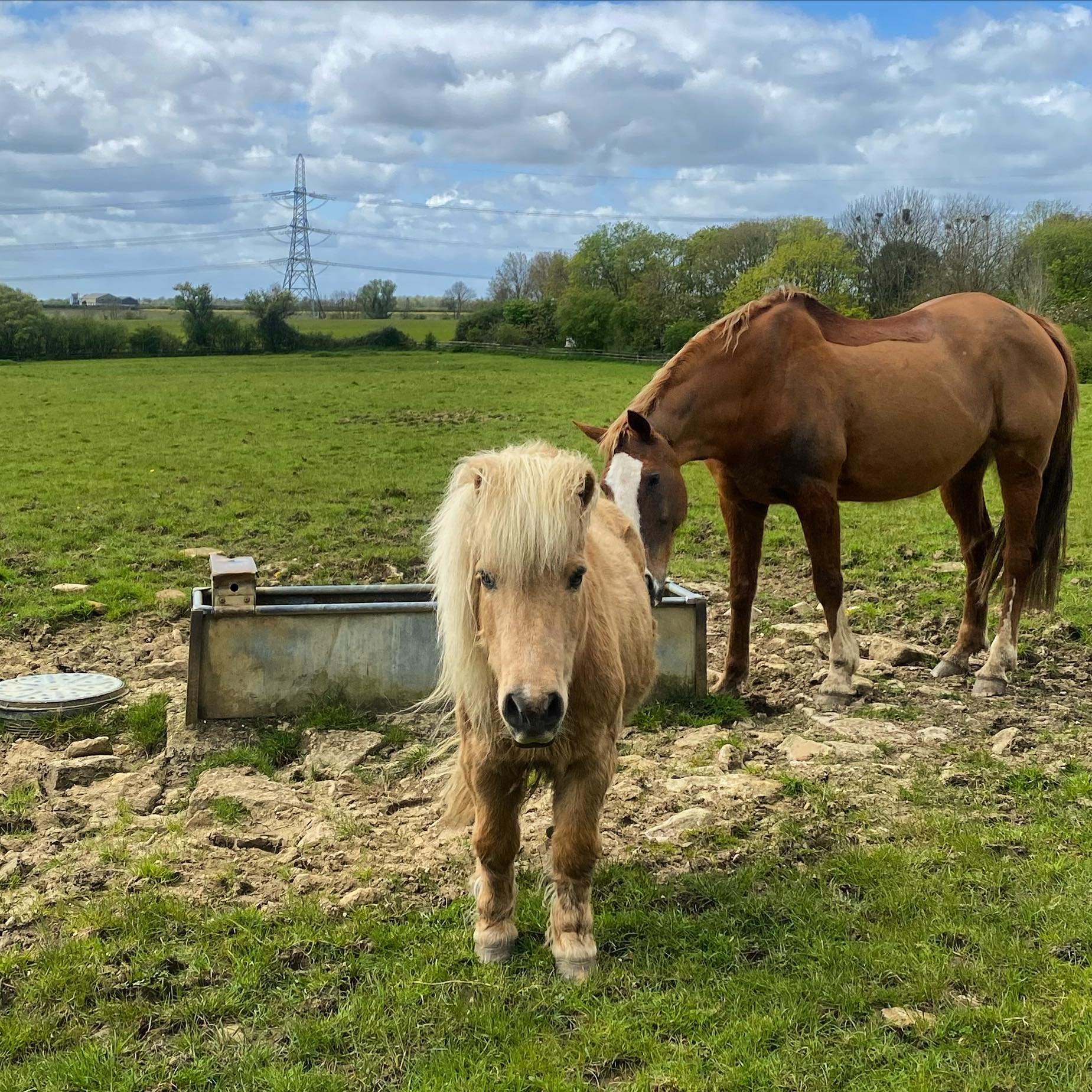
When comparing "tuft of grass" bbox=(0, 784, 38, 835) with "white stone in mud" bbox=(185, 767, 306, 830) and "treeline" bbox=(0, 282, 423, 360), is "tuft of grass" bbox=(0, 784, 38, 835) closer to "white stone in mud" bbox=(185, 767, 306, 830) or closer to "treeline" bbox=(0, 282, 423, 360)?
"white stone in mud" bbox=(185, 767, 306, 830)

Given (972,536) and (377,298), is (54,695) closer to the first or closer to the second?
(972,536)

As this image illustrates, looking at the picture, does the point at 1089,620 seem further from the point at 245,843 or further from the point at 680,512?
the point at 245,843

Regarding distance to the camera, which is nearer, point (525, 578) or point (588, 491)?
point (525, 578)

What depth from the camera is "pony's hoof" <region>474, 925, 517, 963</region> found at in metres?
3.39

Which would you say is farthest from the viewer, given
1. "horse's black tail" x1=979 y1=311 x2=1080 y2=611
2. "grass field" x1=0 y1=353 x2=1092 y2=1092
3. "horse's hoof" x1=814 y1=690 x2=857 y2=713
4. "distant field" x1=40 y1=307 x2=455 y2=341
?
"distant field" x1=40 y1=307 x2=455 y2=341

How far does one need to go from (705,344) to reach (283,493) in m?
8.19

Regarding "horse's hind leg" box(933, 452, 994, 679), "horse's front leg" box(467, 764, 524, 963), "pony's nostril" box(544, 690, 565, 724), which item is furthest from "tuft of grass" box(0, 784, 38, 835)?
"horse's hind leg" box(933, 452, 994, 679)

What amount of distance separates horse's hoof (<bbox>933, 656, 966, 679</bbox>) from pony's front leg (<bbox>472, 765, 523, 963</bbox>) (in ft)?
13.4

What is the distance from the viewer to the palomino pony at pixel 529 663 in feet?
9.48

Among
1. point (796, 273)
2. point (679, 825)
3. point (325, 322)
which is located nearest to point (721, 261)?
point (796, 273)

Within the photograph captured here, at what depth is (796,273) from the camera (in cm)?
3928

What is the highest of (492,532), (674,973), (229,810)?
(492,532)

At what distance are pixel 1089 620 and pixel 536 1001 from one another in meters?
5.97

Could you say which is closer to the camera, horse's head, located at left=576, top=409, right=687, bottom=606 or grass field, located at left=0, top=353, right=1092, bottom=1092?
grass field, located at left=0, top=353, right=1092, bottom=1092
